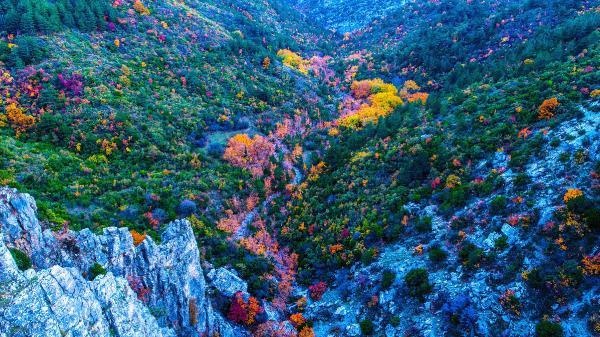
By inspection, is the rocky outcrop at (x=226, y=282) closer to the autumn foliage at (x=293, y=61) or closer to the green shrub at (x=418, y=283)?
the green shrub at (x=418, y=283)

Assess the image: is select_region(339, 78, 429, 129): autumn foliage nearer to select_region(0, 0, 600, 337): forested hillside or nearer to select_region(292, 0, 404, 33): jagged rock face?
select_region(0, 0, 600, 337): forested hillside

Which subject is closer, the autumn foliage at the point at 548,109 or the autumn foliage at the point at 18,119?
the autumn foliage at the point at 548,109

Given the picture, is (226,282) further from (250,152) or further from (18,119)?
(18,119)

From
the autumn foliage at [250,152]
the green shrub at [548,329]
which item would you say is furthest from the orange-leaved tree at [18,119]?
the green shrub at [548,329]

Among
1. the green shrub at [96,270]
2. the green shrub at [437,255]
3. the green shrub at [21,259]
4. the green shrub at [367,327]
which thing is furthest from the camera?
the green shrub at [437,255]

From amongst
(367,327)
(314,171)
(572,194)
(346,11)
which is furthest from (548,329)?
(346,11)

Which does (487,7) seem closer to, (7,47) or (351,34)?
(351,34)
